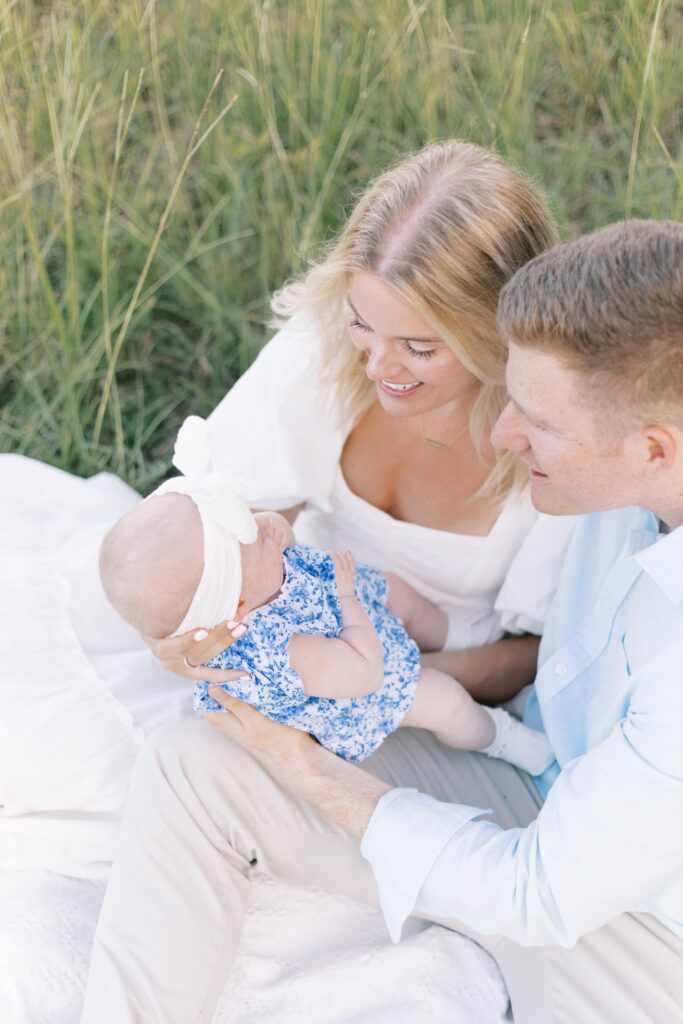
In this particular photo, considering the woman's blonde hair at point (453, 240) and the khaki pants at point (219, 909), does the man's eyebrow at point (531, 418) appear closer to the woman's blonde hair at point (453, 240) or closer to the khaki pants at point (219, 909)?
the woman's blonde hair at point (453, 240)

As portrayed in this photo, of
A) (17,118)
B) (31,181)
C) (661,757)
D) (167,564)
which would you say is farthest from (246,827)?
(17,118)

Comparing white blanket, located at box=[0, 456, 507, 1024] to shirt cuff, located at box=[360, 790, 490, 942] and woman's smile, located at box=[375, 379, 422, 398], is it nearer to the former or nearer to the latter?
shirt cuff, located at box=[360, 790, 490, 942]

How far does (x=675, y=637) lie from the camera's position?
1846 mm

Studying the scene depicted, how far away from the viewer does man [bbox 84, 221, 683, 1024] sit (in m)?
1.73

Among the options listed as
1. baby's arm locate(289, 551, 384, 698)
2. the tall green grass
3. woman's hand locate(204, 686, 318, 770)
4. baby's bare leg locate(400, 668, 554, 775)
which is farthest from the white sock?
the tall green grass

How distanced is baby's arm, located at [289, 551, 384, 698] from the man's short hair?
695 millimetres

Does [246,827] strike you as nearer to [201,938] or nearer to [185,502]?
[201,938]

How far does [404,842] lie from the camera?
78.6 inches

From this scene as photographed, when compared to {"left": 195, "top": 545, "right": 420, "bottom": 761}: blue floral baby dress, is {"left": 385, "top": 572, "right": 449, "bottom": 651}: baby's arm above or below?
below

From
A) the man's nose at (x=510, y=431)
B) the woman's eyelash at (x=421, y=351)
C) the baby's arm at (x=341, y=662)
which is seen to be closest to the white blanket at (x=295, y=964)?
the baby's arm at (x=341, y=662)

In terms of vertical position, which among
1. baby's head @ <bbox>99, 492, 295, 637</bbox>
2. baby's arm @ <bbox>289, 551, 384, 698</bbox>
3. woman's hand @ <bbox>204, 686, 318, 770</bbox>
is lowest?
woman's hand @ <bbox>204, 686, 318, 770</bbox>

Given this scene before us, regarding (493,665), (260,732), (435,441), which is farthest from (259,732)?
(435,441)

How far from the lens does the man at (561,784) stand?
1728 millimetres

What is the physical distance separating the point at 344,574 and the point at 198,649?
345mm
